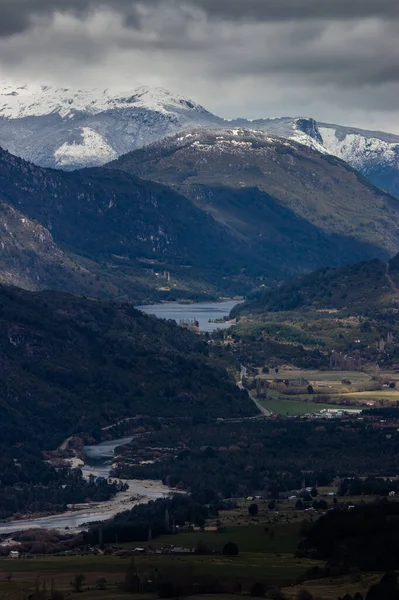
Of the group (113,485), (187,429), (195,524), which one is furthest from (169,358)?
(195,524)

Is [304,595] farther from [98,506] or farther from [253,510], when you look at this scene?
[98,506]

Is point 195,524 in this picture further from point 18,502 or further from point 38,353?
point 38,353

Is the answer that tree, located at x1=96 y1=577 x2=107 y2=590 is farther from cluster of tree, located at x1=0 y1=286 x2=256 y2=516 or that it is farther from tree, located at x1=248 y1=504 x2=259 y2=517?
cluster of tree, located at x1=0 y1=286 x2=256 y2=516

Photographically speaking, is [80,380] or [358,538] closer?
[358,538]

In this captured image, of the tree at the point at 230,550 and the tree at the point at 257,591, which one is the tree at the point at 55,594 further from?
the tree at the point at 230,550

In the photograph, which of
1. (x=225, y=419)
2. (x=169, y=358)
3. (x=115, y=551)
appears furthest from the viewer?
(x=169, y=358)

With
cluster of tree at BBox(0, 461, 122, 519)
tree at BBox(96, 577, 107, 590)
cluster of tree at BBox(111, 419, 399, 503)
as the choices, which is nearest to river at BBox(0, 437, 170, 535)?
cluster of tree at BBox(0, 461, 122, 519)

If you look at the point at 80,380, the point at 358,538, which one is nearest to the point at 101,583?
the point at 358,538
